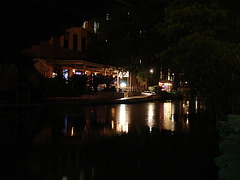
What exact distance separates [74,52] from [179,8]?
16.7 metres

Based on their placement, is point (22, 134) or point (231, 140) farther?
point (22, 134)

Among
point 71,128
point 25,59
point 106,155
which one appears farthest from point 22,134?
point 25,59

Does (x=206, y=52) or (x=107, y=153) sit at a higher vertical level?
(x=206, y=52)

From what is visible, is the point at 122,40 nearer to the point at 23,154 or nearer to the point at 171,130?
the point at 171,130

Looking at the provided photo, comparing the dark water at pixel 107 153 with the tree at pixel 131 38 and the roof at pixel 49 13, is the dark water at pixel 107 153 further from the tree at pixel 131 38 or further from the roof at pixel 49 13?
the tree at pixel 131 38

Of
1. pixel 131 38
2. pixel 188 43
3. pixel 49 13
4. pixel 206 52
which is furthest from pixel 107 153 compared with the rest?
pixel 131 38

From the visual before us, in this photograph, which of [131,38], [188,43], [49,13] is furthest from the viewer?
[131,38]

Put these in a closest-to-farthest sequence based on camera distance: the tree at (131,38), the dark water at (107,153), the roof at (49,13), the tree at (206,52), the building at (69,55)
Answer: the roof at (49,13), the dark water at (107,153), the tree at (206,52), the building at (69,55), the tree at (131,38)

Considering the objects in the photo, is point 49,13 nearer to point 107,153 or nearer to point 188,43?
point 107,153

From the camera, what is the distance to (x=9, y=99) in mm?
16688

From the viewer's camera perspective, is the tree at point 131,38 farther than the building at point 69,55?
Yes

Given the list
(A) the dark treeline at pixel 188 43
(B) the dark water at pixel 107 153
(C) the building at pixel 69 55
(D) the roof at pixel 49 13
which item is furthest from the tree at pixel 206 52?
(C) the building at pixel 69 55

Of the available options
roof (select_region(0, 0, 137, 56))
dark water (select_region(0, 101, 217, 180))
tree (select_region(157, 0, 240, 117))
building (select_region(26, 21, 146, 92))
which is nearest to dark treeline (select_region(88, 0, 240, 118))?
tree (select_region(157, 0, 240, 117))

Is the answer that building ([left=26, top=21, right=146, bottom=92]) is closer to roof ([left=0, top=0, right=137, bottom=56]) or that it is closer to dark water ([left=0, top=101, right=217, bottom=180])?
dark water ([left=0, top=101, right=217, bottom=180])
